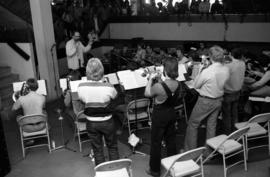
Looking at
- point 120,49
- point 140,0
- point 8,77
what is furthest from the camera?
point 140,0

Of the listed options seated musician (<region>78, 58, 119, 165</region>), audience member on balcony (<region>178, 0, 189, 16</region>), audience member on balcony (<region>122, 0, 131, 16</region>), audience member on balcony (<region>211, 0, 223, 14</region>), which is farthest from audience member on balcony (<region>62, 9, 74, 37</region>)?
seated musician (<region>78, 58, 119, 165</region>)

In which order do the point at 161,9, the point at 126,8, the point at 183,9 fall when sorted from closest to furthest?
the point at 183,9
the point at 161,9
the point at 126,8

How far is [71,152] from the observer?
17.3ft

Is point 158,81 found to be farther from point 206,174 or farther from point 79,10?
point 79,10

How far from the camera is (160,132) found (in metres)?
4.09

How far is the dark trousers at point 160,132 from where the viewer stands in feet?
13.1

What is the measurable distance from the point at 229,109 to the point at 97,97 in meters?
2.28

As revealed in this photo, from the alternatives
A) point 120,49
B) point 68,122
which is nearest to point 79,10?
point 120,49

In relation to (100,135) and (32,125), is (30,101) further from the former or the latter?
(100,135)

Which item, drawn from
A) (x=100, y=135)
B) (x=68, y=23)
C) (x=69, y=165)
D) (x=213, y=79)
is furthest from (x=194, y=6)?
(x=100, y=135)

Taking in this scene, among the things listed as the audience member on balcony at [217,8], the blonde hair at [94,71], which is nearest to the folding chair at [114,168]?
the blonde hair at [94,71]

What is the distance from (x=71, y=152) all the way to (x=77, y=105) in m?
0.79

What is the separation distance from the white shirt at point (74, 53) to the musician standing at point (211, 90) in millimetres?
4447

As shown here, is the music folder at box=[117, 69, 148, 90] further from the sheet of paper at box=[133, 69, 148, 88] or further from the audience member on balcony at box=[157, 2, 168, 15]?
the audience member on balcony at box=[157, 2, 168, 15]
